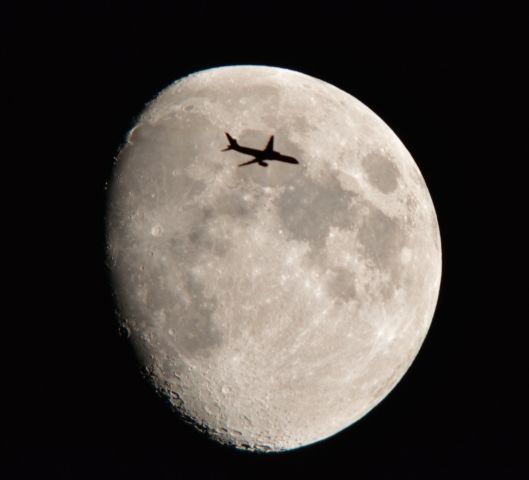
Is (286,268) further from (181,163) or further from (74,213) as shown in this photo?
(74,213)

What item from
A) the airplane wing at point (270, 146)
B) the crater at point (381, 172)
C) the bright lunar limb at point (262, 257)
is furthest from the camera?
the crater at point (381, 172)

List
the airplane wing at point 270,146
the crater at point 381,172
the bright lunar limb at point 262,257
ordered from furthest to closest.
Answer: the crater at point 381,172
the airplane wing at point 270,146
the bright lunar limb at point 262,257

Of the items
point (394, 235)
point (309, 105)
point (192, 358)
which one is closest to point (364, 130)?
point (309, 105)

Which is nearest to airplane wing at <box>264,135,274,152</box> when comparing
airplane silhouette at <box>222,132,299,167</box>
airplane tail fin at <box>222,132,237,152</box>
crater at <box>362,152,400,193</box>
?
airplane silhouette at <box>222,132,299,167</box>

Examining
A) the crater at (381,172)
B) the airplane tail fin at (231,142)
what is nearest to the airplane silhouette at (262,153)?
the airplane tail fin at (231,142)

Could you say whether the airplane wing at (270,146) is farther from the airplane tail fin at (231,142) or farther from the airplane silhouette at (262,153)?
the airplane tail fin at (231,142)

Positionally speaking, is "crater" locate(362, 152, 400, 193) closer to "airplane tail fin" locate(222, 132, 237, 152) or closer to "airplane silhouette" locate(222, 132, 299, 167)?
"airplane silhouette" locate(222, 132, 299, 167)
